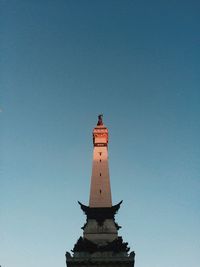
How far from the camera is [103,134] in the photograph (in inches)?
2426

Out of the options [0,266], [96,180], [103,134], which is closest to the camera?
[0,266]

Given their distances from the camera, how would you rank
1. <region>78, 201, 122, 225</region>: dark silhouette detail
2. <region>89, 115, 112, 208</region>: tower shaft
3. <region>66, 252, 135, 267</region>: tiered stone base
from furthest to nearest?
<region>89, 115, 112, 208</region>: tower shaft < <region>78, 201, 122, 225</region>: dark silhouette detail < <region>66, 252, 135, 267</region>: tiered stone base

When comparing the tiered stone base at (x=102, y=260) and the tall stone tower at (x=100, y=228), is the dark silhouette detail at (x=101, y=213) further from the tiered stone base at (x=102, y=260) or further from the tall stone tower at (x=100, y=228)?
the tiered stone base at (x=102, y=260)

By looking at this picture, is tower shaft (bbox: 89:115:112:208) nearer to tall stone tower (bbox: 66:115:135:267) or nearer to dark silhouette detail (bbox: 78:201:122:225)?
tall stone tower (bbox: 66:115:135:267)

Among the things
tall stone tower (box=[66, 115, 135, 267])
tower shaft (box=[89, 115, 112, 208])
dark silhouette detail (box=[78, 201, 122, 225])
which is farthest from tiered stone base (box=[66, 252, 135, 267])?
tower shaft (box=[89, 115, 112, 208])

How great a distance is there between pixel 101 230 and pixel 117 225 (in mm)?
2240

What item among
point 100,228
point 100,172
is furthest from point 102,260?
point 100,172

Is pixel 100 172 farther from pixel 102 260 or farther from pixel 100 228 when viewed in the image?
pixel 102 260

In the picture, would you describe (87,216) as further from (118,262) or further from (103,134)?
(103,134)

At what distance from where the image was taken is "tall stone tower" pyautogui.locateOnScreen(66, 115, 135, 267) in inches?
1869

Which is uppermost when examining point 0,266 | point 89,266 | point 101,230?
point 101,230

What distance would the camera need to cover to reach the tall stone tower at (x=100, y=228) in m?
47.5

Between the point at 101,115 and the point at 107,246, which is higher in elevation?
the point at 101,115

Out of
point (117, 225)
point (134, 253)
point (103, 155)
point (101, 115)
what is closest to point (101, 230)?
point (117, 225)
